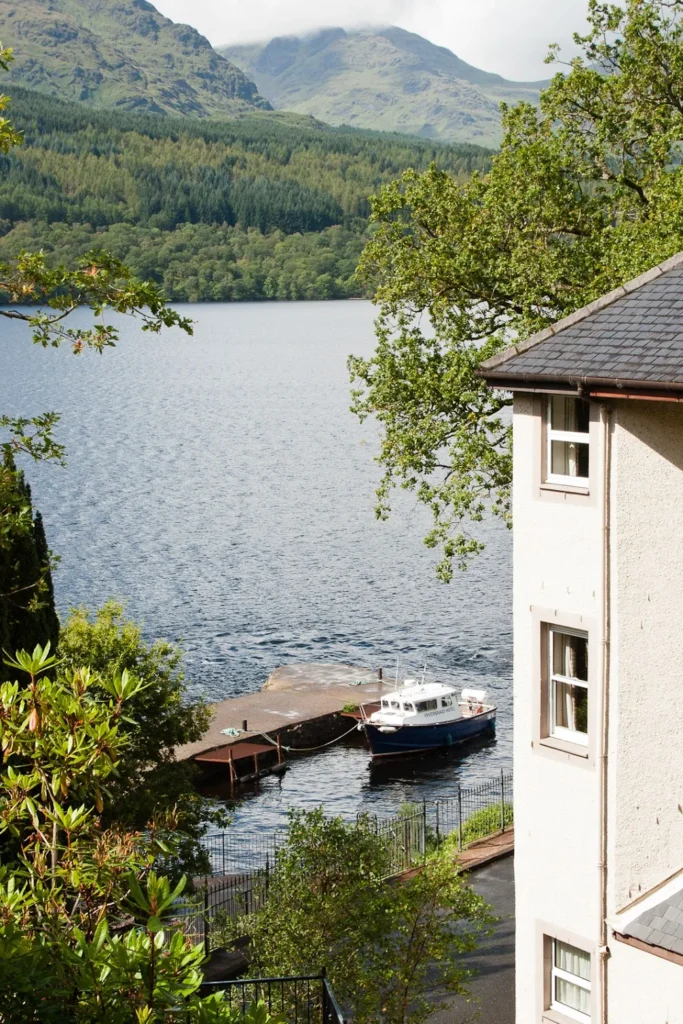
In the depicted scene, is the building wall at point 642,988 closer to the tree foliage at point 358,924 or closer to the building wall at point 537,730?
the building wall at point 537,730

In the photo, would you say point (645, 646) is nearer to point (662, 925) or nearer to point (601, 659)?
point (601, 659)

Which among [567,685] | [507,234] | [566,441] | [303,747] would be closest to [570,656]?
[567,685]

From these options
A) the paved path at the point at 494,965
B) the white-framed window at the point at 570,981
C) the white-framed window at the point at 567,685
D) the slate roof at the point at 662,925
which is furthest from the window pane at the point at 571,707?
the paved path at the point at 494,965

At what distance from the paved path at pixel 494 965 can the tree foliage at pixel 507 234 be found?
817 cm

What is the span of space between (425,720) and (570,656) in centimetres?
3813

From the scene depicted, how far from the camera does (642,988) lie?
1552 cm

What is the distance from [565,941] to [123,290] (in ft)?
33.5

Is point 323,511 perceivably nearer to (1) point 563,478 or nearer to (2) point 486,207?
(2) point 486,207

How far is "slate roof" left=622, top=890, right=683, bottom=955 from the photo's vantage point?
1520 cm

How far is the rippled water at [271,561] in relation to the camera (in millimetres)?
59125

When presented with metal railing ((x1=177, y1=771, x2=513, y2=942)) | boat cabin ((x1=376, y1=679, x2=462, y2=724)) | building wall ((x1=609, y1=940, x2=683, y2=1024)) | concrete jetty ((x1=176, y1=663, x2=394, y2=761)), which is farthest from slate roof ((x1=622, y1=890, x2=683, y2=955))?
boat cabin ((x1=376, y1=679, x2=462, y2=724))

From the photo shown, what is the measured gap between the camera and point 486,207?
1273 inches

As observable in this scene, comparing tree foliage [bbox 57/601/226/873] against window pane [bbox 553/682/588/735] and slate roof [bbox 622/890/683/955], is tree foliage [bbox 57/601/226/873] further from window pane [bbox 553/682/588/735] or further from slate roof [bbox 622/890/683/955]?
slate roof [bbox 622/890/683/955]

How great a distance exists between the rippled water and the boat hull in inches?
31.5
